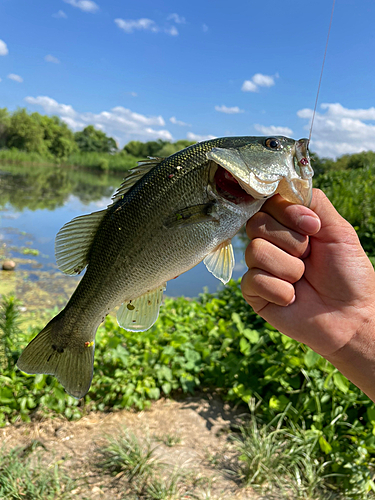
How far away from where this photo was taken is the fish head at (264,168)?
→ 4.82ft

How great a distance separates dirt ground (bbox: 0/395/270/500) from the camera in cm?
334

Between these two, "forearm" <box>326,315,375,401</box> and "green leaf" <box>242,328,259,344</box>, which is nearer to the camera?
"forearm" <box>326,315,375,401</box>

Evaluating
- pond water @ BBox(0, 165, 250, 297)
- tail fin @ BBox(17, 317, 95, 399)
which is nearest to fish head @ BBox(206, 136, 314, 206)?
tail fin @ BBox(17, 317, 95, 399)

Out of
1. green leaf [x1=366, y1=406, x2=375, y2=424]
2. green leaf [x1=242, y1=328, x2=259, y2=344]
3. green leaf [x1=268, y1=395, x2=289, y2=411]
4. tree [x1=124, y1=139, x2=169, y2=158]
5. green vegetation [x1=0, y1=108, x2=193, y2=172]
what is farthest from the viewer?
tree [x1=124, y1=139, x2=169, y2=158]

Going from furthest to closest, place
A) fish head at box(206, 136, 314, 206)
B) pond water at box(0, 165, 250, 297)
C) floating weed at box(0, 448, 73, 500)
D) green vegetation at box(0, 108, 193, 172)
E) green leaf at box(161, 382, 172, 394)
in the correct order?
1. green vegetation at box(0, 108, 193, 172)
2. pond water at box(0, 165, 250, 297)
3. green leaf at box(161, 382, 172, 394)
4. floating weed at box(0, 448, 73, 500)
5. fish head at box(206, 136, 314, 206)

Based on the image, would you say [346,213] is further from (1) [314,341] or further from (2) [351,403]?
(1) [314,341]

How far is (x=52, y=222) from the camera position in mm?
17578

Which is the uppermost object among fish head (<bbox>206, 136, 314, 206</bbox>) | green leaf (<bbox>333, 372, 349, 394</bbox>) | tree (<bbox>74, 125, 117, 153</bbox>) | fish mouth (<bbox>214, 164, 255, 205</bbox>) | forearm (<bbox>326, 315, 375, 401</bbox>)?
tree (<bbox>74, 125, 117, 153</bbox>)

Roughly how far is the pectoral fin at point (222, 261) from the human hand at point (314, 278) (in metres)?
0.13

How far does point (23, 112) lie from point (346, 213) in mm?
64547

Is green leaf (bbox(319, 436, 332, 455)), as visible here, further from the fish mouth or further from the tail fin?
the fish mouth

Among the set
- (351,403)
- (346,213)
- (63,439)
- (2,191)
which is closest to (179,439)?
(63,439)

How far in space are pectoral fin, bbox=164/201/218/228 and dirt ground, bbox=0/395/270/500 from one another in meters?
2.84

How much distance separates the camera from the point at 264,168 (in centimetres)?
151
